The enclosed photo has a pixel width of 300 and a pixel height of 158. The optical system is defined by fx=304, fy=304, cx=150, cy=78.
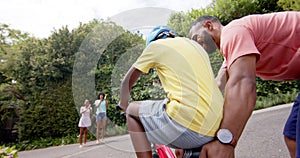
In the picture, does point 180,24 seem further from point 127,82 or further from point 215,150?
point 215,150

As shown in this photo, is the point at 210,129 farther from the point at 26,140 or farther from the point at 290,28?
the point at 26,140

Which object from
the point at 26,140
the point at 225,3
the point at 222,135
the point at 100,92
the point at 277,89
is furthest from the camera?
the point at 26,140

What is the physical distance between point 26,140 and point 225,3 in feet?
24.9

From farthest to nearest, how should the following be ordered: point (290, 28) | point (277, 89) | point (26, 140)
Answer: point (26, 140), point (277, 89), point (290, 28)

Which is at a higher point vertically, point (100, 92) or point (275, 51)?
point (275, 51)

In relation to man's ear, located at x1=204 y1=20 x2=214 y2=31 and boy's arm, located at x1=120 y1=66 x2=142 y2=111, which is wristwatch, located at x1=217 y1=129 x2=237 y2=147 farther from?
man's ear, located at x1=204 y1=20 x2=214 y2=31

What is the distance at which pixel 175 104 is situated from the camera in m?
0.94

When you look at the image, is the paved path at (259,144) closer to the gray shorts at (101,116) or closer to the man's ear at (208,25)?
the gray shorts at (101,116)

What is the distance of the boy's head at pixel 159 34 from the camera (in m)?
1.07

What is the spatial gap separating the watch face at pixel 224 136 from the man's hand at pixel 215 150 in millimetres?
14

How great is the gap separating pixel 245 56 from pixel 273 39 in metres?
0.29

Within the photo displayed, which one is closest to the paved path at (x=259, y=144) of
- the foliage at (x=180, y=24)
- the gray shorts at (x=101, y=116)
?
the gray shorts at (x=101, y=116)

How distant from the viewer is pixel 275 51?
124 centimetres

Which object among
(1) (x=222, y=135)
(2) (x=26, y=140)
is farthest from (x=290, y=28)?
(2) (x=26, y=140)
